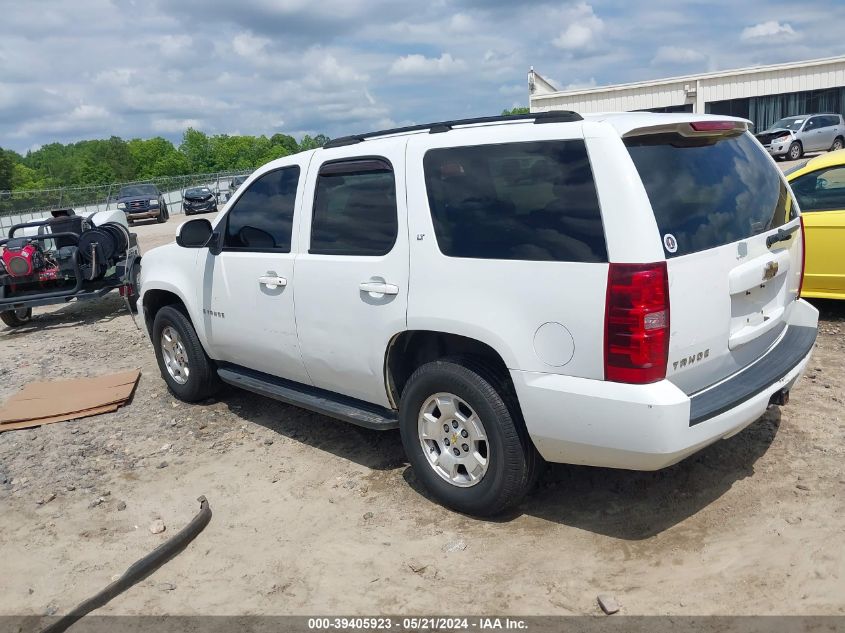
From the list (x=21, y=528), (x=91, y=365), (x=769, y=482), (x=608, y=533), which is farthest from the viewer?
(x=91, y=365)

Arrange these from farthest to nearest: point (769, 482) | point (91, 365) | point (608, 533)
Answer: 1. point (91, 365)
2. point (769, 482)
3. point (608, 533)

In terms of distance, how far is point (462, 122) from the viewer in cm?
400

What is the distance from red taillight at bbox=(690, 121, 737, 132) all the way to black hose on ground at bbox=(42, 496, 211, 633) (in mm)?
3349

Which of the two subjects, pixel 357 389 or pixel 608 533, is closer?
pixel 608 533

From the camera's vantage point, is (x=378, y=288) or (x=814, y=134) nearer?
(x=378, y=288)

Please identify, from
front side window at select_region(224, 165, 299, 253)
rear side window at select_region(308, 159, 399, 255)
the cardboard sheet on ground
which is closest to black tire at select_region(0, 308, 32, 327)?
the cardboard sheet on ground

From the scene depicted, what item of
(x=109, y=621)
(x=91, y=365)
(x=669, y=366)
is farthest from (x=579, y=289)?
(x=91, y=365)

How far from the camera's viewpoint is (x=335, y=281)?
4.35 metres

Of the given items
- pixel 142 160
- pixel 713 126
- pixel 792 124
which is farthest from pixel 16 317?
pixel 142 160

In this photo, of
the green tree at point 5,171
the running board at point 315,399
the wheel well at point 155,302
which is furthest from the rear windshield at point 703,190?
the green tree at point 5,171

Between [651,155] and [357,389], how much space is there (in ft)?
7.17

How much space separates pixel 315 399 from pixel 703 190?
8.72ft

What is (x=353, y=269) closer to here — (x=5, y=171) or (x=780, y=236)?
(x=780, y=236)

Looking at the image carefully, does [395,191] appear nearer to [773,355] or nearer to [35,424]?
[773,355]
